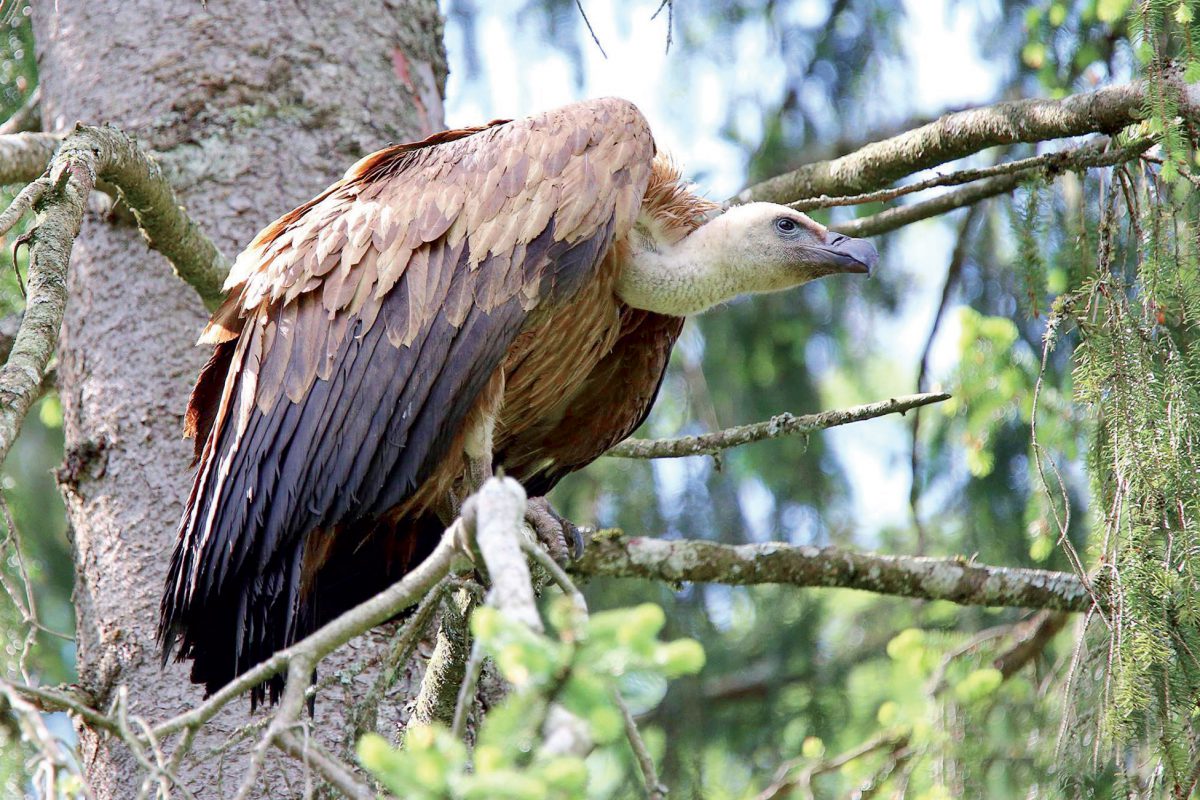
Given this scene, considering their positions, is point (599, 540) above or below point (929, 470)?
above

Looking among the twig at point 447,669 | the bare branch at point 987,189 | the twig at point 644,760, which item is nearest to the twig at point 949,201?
the bare branch at point 987,189

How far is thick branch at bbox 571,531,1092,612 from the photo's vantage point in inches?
149

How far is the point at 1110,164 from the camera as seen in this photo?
3.03 metres

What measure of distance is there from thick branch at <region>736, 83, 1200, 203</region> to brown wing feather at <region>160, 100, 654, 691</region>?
61 centimetres

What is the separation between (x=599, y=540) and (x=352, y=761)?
1.32 metres

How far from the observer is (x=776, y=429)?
328cm

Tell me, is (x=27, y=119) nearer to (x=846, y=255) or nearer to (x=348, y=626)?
(x=846, y=255)

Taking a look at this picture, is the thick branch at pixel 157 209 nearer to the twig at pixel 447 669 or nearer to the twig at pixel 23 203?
the twig at pixel 23 203

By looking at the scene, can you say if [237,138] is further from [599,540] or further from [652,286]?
[599,540]

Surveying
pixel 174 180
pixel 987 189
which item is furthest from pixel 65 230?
pixel 987 189

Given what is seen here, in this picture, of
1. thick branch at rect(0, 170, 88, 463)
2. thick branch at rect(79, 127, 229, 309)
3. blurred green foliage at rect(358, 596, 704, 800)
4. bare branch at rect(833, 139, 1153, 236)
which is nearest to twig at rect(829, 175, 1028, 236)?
bare branch at rect(833, 139, 1153, 236)

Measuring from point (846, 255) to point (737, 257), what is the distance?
34 cm

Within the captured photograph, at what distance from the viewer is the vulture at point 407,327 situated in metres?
3.28

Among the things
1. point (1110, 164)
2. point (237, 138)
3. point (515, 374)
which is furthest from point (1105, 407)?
point (237, 138)
